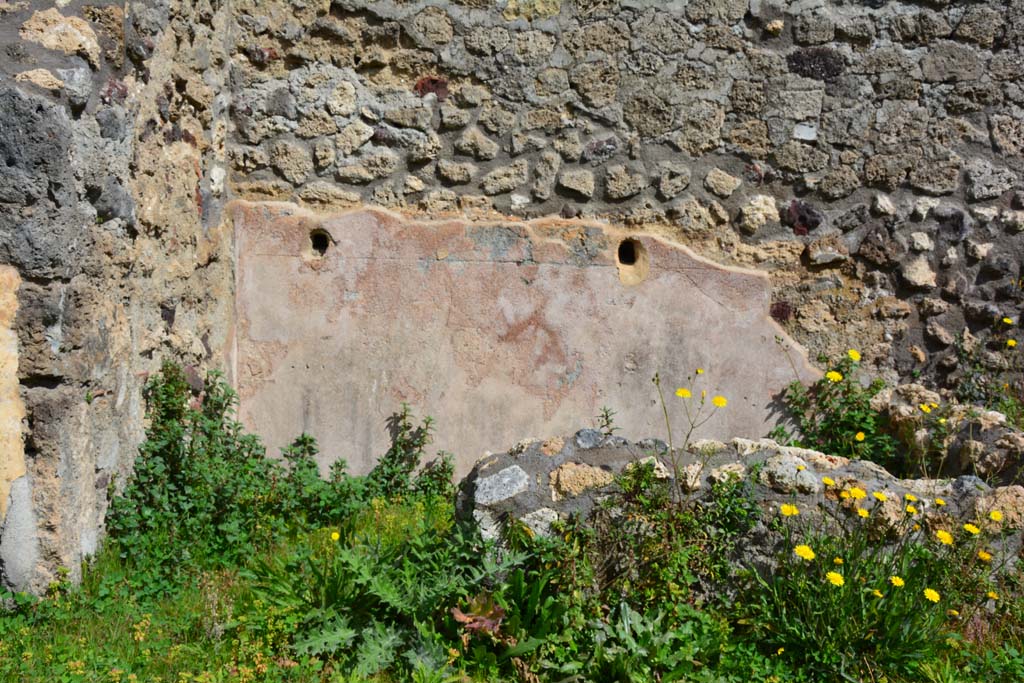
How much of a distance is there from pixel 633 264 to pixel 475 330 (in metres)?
0.88

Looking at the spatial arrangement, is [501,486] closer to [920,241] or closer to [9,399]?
[9,399]

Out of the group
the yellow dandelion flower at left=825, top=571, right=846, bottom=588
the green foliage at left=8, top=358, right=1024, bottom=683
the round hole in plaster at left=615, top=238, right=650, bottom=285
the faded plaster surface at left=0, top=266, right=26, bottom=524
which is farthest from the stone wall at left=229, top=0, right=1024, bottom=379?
the yellow dandelion flower at left=825, top=571, right=846, bottom=588

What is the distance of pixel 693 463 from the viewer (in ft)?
10.1

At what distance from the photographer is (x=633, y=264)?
169 inches

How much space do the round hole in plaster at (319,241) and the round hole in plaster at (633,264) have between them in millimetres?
1476

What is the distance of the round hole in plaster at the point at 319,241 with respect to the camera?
Answer: 166 inches

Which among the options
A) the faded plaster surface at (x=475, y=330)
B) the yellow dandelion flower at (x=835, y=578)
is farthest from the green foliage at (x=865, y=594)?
the faded plaster surface at (x=475, y=330)

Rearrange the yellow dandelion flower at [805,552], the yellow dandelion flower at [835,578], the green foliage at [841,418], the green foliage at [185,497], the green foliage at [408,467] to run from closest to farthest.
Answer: the yellow dandelion flower at [835,578] < the yellow dandelion flower at [805,552] < the green foliage at [185,497] < the green foliage at [841,418] < the green foliage at [408,467]

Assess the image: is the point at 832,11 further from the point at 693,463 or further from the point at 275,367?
the point at 275,367

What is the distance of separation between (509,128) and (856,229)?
1.85 m

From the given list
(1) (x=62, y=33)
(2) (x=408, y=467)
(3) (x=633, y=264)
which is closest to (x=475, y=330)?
(2) (x=408, y=467)

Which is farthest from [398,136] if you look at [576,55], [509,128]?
[576,55]

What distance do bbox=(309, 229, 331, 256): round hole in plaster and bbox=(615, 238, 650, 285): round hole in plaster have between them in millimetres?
1476

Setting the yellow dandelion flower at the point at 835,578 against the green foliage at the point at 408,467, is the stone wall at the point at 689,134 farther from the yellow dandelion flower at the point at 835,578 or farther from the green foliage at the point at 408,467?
the yellow dandelion flower at the point at 835,578
